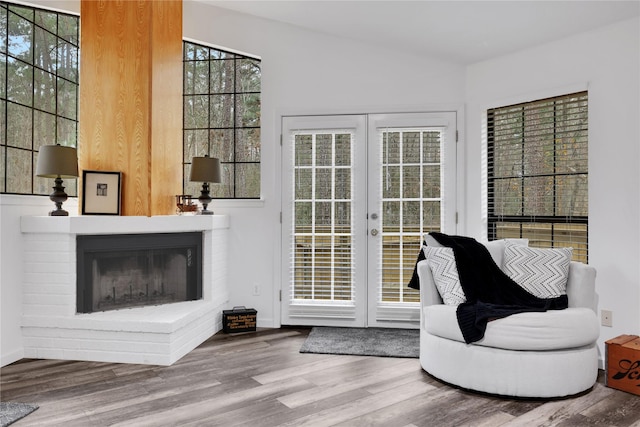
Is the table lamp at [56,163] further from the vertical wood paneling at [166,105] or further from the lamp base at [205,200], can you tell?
the lamp base at [205,200]

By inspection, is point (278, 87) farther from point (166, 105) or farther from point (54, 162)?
point (54, 162)

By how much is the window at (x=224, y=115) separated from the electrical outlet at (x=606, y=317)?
9.82ft

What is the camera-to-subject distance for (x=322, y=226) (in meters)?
4.31

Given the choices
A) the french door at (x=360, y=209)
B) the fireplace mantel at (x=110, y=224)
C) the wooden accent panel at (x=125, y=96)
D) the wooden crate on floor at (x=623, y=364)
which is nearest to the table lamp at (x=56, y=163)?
the fireplace mantel at (x=110, y=224)

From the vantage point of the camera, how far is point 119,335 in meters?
3.29

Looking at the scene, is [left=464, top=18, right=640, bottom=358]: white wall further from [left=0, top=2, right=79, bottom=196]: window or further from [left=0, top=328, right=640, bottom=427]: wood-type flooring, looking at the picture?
[left=0, top=2, right=79, bottom=196]: window

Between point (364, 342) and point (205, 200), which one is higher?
point (205, 200)

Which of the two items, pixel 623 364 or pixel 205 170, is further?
pixel 205 170

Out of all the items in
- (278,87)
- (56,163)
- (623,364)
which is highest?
(278,87)

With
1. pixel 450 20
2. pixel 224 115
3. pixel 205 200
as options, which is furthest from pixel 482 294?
pixel 224 115

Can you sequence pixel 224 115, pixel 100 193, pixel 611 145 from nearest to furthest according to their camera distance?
pixel 611 145
pixel 100 193
pixel 224 115

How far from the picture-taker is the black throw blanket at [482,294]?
277 centimetres

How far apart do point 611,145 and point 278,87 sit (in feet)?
8.91

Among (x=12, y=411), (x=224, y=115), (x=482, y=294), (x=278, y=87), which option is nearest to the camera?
(x=12, y=411)
